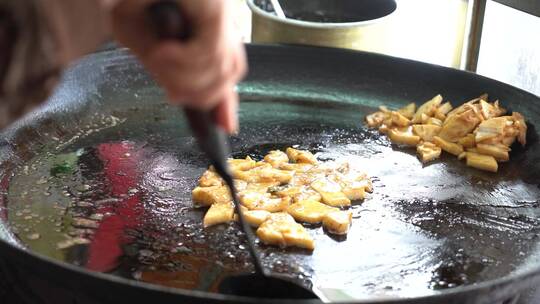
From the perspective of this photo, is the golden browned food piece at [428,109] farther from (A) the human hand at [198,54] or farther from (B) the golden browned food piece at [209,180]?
(A) the human hand at [198,54]

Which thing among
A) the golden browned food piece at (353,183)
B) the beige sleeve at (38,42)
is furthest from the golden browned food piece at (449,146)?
the beige sleeve at (38,42)

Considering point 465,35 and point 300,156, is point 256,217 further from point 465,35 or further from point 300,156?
point 465,35

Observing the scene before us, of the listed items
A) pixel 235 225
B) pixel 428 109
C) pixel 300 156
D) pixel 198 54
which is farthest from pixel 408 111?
pixel 198 54

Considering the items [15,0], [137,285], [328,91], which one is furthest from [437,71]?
[15,0]

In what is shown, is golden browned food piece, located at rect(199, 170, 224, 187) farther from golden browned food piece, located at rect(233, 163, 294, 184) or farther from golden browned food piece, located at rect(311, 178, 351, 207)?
golden browned food piece, located at rect(311, 178, 351, 207)

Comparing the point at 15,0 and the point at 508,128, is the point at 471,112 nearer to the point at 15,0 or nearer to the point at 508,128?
the point at 508,128

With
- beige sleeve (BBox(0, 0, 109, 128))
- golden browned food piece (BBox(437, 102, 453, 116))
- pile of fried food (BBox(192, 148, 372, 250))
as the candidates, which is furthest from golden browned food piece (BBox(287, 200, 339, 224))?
beige sleeve (BBox(0, 0, 109, 128))
